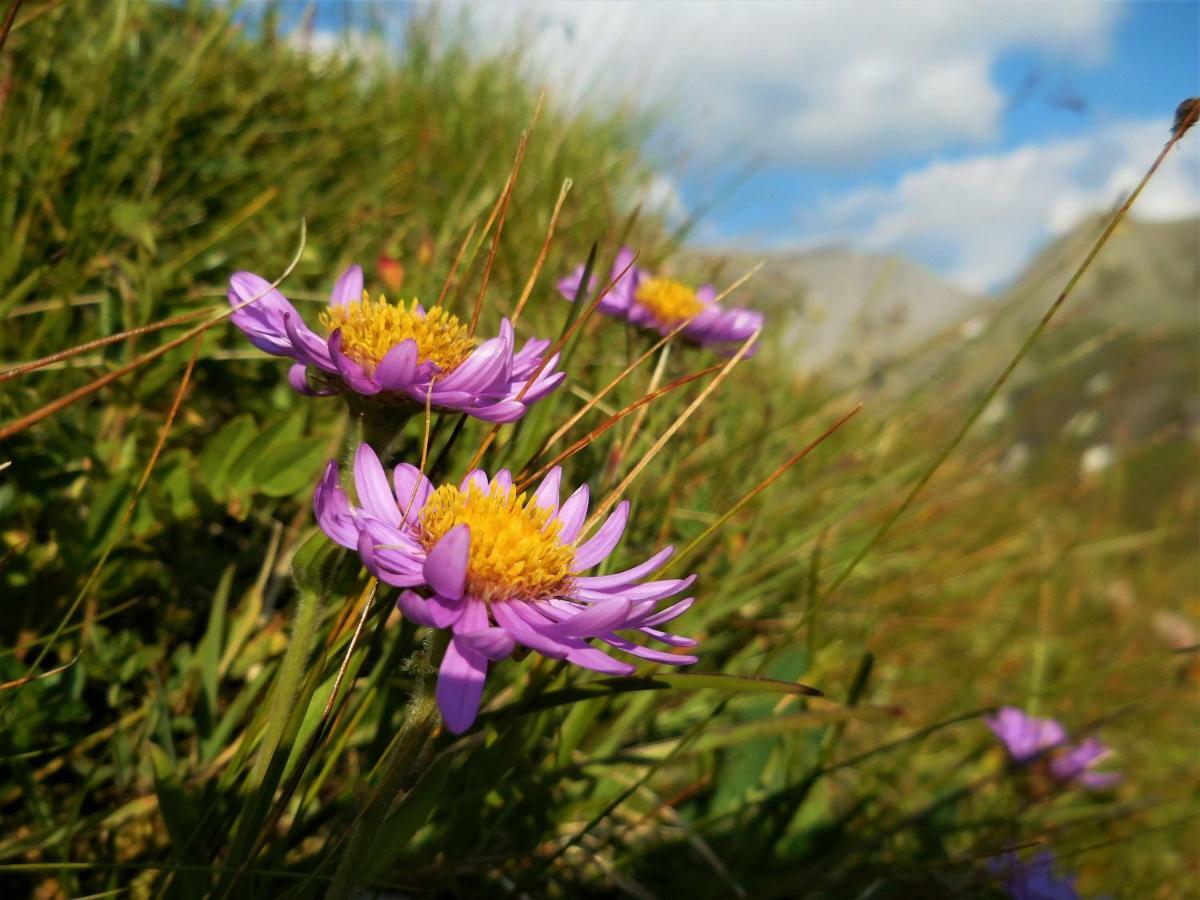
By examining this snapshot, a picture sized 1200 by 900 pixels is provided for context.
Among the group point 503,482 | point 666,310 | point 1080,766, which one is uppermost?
point 503,482

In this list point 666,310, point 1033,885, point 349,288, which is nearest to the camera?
point 349,288

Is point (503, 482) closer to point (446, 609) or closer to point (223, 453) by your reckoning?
point (446, 609)

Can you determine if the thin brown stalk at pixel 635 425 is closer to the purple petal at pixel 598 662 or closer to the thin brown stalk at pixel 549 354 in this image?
the thin brown stalk at pixel 549 354

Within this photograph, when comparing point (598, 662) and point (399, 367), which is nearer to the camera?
point (598, 662)

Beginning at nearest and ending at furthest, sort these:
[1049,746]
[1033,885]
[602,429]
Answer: [602,429]
[1033,885]
[1049,746]

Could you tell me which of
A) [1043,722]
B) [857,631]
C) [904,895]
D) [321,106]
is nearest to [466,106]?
[321,106]

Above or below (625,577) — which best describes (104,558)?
below

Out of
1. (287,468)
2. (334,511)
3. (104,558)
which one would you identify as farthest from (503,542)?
(287,468)
